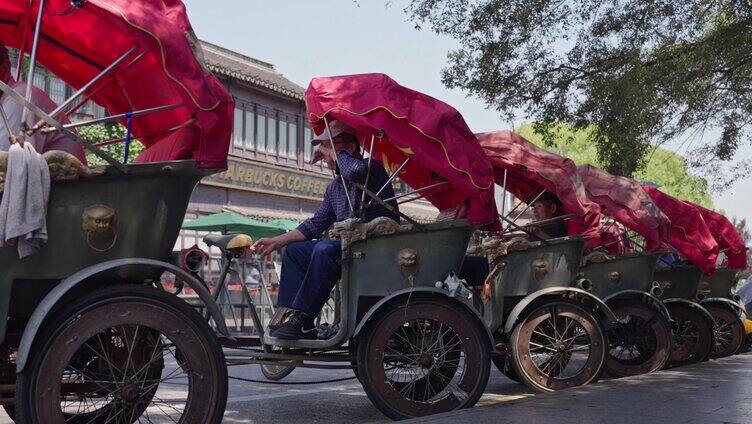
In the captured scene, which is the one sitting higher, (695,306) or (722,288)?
(722,288)

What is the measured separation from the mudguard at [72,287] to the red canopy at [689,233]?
809cm

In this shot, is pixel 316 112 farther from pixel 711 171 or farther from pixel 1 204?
pixel 711 171

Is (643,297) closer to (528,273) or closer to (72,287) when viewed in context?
(528,273)

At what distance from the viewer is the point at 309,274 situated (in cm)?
700

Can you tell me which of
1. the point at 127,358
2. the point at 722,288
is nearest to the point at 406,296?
the point at 127,358

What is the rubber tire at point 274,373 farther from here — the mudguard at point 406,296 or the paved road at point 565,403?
the mudguard at point 406,296

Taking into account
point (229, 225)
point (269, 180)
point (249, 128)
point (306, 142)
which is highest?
point (306, 142)

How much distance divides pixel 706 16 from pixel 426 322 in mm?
10261

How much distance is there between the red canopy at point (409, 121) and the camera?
24.5 ft

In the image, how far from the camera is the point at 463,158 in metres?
7.63

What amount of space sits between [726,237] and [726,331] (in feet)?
4.32

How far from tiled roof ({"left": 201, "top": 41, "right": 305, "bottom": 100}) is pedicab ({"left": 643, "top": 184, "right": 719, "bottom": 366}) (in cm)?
2112

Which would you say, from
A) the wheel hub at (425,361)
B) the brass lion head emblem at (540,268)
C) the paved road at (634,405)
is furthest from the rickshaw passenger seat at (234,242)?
the brass lion head emblem at (540,268)

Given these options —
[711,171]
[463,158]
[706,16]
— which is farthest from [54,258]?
[711,171]
